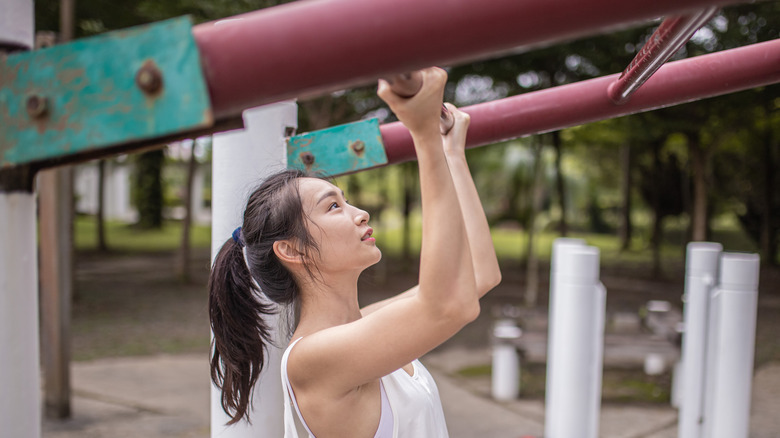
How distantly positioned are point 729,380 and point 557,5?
3093 mm

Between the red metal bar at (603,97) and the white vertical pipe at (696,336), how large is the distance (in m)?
2.84

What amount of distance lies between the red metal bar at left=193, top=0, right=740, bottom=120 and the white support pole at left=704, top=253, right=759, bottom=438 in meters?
2.88

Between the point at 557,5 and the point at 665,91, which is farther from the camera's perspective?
the point at 665,91

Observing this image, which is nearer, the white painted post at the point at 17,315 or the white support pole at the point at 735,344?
the white painted post at the point at 17,315

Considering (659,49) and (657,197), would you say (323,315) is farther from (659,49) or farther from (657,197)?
(657,197)

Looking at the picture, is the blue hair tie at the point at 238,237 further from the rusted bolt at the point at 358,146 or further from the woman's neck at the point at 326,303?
the rusted bolt at the point at 358,146

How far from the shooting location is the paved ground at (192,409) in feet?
14.0

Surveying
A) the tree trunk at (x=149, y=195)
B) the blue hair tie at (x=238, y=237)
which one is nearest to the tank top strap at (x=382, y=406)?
the blue hair tie at (x=238, y=237)

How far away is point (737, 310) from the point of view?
302cm

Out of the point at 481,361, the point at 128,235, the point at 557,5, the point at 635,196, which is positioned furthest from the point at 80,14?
the point at 635,196

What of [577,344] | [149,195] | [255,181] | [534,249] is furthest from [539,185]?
[149,195]

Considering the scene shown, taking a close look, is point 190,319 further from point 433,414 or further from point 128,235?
point 128,235

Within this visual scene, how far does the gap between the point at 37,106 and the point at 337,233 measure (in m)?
0.70

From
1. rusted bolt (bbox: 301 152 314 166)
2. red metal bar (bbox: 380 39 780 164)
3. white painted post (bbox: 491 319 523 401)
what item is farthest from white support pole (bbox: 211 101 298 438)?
white painted post (bbox: 491 319 523 401)
